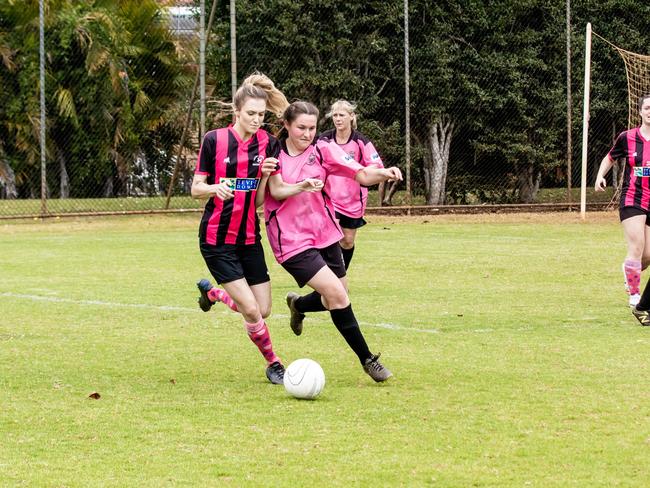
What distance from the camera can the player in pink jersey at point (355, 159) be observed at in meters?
10.8

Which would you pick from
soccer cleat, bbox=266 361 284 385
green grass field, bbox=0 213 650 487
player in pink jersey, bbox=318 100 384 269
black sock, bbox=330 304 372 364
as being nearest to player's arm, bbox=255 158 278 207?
black sock, bbox=330 304 372 364

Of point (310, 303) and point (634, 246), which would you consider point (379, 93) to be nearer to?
point (634, 246)

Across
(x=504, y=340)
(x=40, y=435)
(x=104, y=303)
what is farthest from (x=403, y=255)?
(x=40, y=435)

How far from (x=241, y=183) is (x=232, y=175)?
8 cm

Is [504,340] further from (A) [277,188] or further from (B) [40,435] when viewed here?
(B) [40,435]

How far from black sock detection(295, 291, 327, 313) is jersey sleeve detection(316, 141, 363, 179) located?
3.56 feet

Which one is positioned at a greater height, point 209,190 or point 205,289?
point 209,190

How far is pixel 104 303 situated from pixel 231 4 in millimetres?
11288

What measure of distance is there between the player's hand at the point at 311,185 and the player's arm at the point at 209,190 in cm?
44

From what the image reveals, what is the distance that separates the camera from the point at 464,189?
24.0 m

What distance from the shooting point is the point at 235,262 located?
738 cm

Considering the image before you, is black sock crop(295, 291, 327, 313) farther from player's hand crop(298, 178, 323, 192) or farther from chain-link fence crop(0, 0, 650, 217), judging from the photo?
chain-link fence crop(0, 0, 650, 217)

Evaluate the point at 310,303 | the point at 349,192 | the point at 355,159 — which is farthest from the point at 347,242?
the point at 310,303

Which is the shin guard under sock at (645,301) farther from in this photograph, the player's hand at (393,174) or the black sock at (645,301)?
the player's hand at (393,174)
